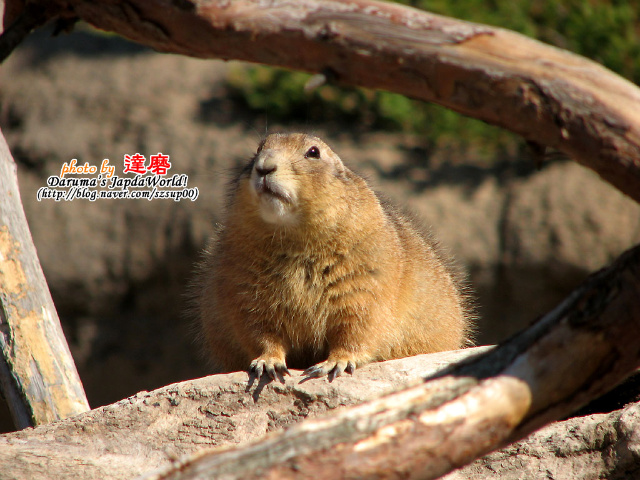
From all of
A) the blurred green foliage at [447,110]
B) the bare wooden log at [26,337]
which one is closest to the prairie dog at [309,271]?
the bare wooden log at [26,337]

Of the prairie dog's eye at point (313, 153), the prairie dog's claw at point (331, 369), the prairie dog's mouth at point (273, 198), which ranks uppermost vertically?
the prairie dog's eye at point (313, 153)

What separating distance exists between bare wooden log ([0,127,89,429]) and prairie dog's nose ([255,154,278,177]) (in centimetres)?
182

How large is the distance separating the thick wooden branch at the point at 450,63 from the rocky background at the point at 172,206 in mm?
6806

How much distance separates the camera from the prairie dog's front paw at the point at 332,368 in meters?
5.17

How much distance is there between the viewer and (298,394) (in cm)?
502

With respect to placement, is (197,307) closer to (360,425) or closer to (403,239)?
(403,239)

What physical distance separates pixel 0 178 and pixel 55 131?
21.8 feet

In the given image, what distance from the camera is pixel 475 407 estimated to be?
10.0 ft

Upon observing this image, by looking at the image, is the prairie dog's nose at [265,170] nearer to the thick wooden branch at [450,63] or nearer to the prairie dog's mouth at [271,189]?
the prairie dog's mouth at [271,189]

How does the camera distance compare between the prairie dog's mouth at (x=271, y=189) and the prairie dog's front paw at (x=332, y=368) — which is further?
the prairie dog's mouth at (x=271, y=189)

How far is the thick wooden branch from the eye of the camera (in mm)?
3115

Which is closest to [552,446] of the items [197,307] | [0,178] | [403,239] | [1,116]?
[403,239]

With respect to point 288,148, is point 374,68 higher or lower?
higher

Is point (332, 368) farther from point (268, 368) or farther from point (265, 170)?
point (265, 170)
